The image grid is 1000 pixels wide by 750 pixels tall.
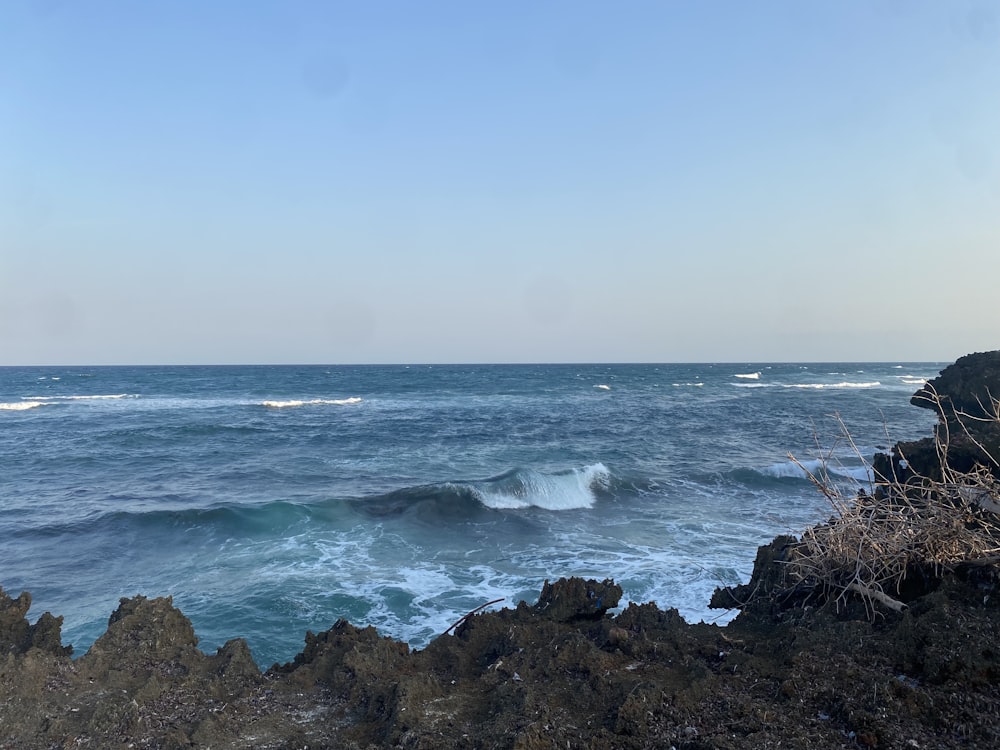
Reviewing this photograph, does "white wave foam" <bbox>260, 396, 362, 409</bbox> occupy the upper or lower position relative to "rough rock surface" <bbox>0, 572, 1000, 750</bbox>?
lower

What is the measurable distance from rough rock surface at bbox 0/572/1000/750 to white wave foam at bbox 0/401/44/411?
4394cm

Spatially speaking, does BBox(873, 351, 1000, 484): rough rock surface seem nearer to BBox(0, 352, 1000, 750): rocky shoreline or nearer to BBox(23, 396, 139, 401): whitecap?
BBox(0, 352, 1000, 750): rocky shoreline

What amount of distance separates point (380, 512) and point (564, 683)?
462 inches

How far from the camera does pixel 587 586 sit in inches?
242

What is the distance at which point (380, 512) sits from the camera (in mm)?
15391

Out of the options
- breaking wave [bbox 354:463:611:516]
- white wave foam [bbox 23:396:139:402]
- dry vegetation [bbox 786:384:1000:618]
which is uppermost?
dry vegetation [bbox 786:384:1000:618]

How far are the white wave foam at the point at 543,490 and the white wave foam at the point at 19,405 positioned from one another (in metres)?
37.4

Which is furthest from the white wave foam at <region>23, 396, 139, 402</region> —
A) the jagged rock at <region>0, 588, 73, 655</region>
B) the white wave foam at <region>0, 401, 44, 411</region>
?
the jagged rock at <region>0, 588, 73, 655</region>

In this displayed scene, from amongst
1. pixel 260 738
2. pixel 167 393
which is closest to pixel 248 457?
pixel 260 738

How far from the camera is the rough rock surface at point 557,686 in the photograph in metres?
3.55

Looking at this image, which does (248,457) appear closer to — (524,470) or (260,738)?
(524,470)

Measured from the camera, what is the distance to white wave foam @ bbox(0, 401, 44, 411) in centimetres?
4028

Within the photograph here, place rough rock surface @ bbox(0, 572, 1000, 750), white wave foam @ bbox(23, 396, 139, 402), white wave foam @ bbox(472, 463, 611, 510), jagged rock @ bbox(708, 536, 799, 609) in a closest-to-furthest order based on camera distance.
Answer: rough rock surface @ bbox(0, 572, 1000, 750), jagged rock @ bbox(708, 536, 799, 609), white wave foam @ bbox(472, 463, 611, 510), white wave foam @ bbox(23, 396, 139, 402)

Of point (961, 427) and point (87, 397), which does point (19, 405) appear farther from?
point (961, 427)
